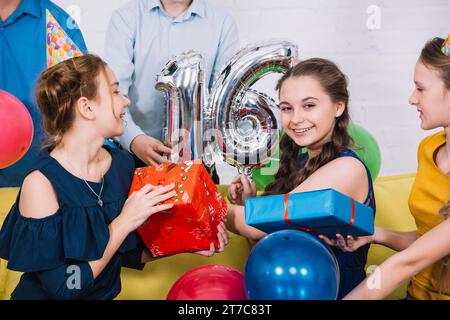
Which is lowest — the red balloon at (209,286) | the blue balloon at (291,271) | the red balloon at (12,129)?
the red balloon at (209,286)

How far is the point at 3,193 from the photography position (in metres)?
1.96

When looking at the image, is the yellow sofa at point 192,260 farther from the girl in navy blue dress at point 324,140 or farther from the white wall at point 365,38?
the white wall at point 365,38

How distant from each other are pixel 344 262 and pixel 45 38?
1.28m

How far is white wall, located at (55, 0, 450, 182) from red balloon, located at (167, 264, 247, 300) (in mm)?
1451

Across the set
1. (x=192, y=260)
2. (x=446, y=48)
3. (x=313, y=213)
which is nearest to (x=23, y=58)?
(x=192, y=260)

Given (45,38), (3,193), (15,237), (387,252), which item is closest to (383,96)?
(387,252)

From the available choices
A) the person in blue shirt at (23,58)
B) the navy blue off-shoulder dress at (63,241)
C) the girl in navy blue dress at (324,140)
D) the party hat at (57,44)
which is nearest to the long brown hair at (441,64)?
the girl in navy blue dress at (324,140)

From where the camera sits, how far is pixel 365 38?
109 inches

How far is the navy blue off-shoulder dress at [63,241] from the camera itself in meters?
1.40

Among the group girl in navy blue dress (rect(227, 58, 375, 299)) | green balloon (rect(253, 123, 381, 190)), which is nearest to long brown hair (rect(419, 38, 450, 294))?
girl in navy blue dress (rect(227, 58, 375, 299))

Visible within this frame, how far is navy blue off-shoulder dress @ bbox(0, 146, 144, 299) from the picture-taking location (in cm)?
140

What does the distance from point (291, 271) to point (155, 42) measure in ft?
3.86

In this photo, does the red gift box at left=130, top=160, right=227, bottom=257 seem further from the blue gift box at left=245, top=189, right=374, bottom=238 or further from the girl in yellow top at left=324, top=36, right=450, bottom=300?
the girl in yellow top at left=324, top=36, right=450, bottom=300

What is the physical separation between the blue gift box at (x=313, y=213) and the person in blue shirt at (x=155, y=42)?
80 centimetres
